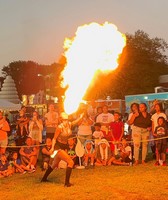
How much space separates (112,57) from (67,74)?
2260 millimetres

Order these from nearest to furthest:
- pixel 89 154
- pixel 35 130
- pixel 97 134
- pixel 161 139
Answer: pixel 161 139
pixel 89 154
pixel 35 130
pixel 97 134

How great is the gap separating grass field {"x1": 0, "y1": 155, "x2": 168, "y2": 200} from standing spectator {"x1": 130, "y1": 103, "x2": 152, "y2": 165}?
73 cm

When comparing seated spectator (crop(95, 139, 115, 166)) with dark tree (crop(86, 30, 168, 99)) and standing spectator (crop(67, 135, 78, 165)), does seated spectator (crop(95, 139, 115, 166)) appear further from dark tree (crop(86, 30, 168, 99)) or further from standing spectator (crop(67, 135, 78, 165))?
dark tree (crop(86, 30, 168, 99))

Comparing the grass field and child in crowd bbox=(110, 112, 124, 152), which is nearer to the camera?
the grass field

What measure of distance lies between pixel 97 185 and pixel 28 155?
10.7 feet

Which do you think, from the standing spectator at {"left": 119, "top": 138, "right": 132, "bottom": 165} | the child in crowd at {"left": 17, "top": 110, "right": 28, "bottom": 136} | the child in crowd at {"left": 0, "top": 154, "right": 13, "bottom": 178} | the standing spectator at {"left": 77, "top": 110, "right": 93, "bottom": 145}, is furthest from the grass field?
the child in crowd at {"left": 17, "top": 110, "right": 28, "bottom": 136}

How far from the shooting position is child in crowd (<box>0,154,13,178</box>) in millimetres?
10564

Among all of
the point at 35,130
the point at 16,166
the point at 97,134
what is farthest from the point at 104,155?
the point at 16,166

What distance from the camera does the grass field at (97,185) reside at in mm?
7977

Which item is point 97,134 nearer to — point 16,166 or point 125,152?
point 125,152

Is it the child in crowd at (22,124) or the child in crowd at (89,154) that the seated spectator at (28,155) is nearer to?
the child in crowd at (22,124)

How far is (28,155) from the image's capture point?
37.5 ft

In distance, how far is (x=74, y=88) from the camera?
1078 centimetres

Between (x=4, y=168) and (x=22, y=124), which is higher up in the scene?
(x=22, y=124)
